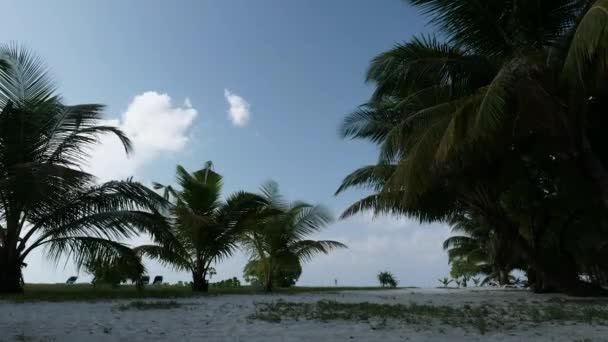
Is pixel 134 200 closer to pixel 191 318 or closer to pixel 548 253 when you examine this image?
pixel 191 318

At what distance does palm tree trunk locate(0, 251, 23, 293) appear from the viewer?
9.59m

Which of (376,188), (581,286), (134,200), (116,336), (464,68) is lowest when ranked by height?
(116,336)

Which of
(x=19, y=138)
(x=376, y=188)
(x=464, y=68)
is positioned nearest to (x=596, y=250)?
(x=376, y=188)

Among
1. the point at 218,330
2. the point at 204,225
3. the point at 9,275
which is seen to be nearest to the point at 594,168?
the point at 218,330

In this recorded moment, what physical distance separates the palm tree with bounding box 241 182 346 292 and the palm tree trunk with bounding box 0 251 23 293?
20.4 feet

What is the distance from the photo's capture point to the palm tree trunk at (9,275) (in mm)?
9594

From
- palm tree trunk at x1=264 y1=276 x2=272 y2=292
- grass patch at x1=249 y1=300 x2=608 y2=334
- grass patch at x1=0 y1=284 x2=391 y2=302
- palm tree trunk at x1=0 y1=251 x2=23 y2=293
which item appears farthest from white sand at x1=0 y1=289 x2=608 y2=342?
palm tree trunk at x1=264 y1=276 x2=272 y2=292

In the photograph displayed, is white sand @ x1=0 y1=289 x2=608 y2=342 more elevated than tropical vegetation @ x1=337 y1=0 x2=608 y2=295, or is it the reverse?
tropical vegetation @ x1=337 y1=0 x2=608 y2=295

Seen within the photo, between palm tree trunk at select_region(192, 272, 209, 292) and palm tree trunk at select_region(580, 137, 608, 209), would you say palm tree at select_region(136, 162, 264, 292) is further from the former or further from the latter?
palm tree trunk at select_region(580, 137, 608, 209)

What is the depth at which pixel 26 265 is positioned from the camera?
9984mm

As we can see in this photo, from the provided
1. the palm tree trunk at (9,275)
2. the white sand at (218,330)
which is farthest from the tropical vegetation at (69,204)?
the white sand at (218,330)

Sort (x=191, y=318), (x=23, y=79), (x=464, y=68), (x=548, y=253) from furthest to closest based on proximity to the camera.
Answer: (x=548, y=253) < (x=23, y=79) < (x=464, y=68) < (x=191, y=318)

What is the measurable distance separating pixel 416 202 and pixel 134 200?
6.25m

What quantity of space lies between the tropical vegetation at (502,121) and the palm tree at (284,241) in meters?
1.87
